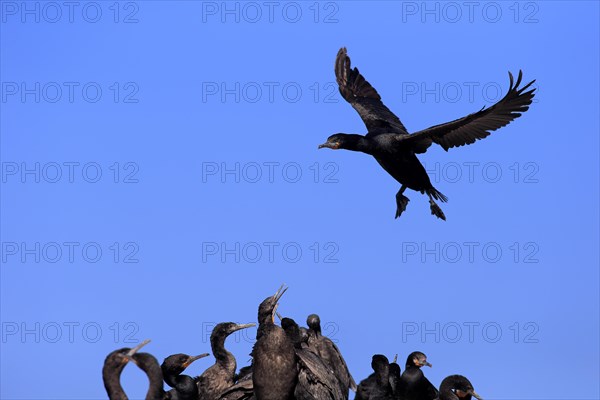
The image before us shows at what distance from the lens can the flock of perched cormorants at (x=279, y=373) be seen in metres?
11.1

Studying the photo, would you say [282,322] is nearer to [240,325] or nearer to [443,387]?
[240,325]

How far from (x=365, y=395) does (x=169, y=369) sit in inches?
103

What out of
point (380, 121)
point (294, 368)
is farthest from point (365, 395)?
point (380, 121)

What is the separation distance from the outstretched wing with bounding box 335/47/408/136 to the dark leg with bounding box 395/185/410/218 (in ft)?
3.38

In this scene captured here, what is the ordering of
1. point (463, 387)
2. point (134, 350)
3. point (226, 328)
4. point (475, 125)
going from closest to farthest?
point (134, 350) → point (463, 387) → point (226, 328) → point (475, 125)

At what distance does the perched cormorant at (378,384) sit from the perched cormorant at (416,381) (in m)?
0.29

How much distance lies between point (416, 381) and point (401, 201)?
583cm

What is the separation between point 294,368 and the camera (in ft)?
44.0

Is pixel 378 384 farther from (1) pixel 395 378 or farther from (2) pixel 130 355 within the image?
(2) pixel 130 355

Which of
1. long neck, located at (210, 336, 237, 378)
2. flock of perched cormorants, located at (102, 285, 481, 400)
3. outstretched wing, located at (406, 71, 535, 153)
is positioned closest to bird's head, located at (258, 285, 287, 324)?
flock of perched cormorants, located at (102, 285, 481, 400)

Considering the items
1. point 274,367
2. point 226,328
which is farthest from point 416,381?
point 274,367

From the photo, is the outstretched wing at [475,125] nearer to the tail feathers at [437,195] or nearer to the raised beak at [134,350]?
the tail feathers at [437,195]

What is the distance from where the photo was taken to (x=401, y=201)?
21.4 metres

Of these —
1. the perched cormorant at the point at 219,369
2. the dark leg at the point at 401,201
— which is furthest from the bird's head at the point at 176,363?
the dark leg at the point at 401,201
